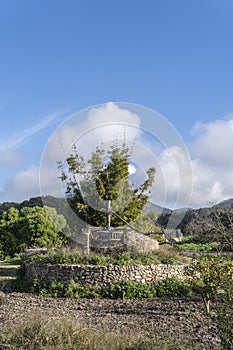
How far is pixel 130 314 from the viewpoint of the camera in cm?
947

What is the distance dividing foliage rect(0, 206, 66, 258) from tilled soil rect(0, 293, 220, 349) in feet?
50.2

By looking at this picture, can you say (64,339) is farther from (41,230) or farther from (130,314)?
(41,230)

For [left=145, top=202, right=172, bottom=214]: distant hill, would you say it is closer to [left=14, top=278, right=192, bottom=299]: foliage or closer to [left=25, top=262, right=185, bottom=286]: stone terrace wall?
[left=25, top=262, right=185, bottom=286]: stone terrace wall

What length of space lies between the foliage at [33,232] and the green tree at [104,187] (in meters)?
7.73

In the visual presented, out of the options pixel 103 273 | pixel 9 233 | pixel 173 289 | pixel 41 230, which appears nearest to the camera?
pixel 173 289

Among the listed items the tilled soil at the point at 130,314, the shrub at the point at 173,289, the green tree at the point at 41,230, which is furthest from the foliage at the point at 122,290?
the green tree at the point at 41,230

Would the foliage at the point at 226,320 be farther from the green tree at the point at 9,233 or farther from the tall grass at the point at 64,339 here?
the green tree at the point at 9,233

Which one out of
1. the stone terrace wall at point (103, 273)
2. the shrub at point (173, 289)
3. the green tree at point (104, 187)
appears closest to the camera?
the shrub at point (173, 289)

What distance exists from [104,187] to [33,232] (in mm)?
11513

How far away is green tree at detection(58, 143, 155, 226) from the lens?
18453mm

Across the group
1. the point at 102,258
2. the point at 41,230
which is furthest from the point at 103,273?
the point at 41,230

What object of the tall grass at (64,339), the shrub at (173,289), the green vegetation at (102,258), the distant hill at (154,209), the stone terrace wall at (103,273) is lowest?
the tall grass at (64,339)

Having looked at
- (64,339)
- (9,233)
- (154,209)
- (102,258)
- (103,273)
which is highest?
(9,233)

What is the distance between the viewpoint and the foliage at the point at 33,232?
2803cm
